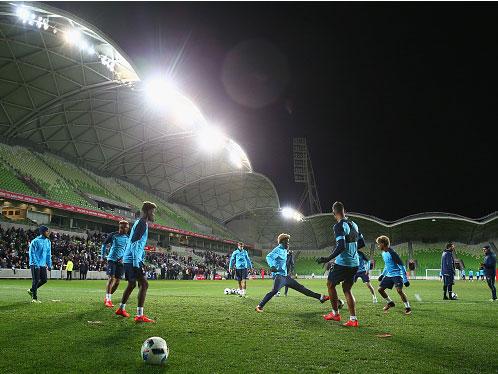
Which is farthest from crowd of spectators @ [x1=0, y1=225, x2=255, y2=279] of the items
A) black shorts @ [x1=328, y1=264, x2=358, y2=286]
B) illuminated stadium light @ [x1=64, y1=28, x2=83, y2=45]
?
black shorts @ [x1=328, y1=264, x2=358, y2=286]

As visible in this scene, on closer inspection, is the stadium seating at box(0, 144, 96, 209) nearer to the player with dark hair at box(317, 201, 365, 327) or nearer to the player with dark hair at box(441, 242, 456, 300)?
the player with dark hair at box(441, 242, 456, 300)

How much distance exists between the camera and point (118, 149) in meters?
54.2

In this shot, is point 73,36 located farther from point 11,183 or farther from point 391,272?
point 391,272

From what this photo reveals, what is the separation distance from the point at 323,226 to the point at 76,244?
52.2 metres

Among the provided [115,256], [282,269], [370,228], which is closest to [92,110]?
[115,256]

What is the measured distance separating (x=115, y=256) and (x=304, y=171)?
2597 inches

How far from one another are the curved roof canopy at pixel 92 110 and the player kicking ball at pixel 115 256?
21.3 metres

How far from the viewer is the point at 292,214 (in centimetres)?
7800

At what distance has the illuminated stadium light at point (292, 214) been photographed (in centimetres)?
7488

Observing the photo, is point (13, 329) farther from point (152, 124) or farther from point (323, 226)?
point (323, 226)

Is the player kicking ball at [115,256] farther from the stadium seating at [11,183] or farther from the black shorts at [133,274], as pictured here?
the stadium seating at [11,183]

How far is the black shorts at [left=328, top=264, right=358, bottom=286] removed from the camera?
27.4ft

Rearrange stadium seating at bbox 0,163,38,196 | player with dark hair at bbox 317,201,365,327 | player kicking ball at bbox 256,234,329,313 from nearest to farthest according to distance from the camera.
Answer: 1. player with dark hair at bbox 317,201,365,327
2. player kicking ball at bbox 256,234,329,313
3. stadium seating at bbox 0,163,38,196

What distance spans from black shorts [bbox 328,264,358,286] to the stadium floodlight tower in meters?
65.8
